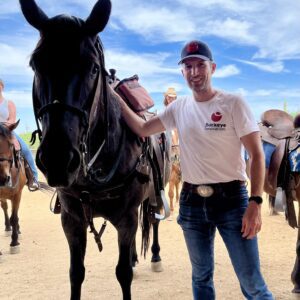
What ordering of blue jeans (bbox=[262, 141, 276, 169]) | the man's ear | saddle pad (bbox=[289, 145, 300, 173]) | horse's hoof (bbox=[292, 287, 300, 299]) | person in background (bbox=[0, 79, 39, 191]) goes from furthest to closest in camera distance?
person in background (bbox=[0, 79, 39, 191]), blue jeans (bbox=[262, 141, 276, 169]), saddle pad (bbox=[289, 145, 300, 173]), horse's hoof (bbox=[292, 287, 300, 299]), the man's ear

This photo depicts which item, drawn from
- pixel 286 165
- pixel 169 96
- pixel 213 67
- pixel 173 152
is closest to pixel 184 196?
pixel 213 67

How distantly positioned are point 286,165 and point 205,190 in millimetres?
1699

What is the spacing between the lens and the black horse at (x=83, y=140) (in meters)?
1.61

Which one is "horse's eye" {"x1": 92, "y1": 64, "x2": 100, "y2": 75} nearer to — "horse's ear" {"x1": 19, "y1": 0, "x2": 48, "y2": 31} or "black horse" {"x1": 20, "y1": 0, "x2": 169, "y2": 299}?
"black horse" {"x1": 20, "y1": 0, "x2": 169, "y2": 299}

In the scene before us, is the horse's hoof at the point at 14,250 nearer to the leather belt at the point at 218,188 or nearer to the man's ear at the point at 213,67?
the leather belt at the point at 218,188

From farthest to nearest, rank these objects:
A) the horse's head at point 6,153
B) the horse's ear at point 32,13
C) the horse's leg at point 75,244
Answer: the horse's head at point 6,153
the horse's leg at point 75,244
the horse's ear at point 32,13

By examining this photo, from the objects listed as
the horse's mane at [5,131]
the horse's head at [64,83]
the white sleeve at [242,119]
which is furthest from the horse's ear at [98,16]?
the horse's mane at [5,131]

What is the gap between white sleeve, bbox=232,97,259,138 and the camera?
1.97 metres

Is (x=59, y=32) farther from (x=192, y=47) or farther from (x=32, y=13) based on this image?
(x=192, y=47)

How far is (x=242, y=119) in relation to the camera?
1.99m

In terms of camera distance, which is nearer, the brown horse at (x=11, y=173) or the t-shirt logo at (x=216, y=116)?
the t-shirt logo at (x=216, y=116)

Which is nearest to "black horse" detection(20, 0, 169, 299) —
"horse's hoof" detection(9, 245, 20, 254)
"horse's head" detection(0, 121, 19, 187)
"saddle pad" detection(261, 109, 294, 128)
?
"saddle pad" detection(261, 109, 294, 128)

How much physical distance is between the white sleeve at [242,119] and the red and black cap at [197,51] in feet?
1.10

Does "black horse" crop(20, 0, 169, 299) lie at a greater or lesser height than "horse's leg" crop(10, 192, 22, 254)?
greater
